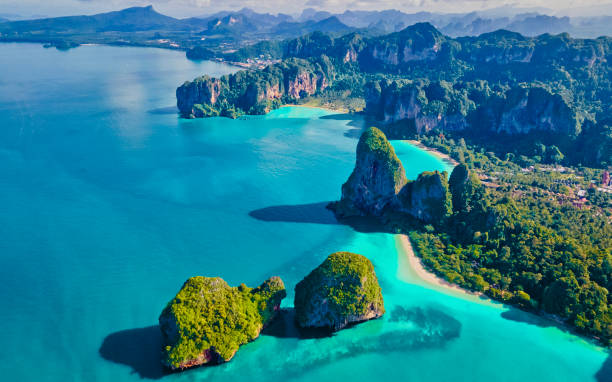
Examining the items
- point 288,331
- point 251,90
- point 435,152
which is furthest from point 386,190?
point 251,90

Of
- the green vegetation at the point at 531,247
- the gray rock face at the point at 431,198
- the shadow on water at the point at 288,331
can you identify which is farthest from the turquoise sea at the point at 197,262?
the gray rock face at the point at 431,198

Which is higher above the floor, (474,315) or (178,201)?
(178,201)

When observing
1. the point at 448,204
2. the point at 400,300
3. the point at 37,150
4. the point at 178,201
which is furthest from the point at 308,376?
the point at 37,150

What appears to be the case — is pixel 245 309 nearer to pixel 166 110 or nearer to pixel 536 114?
pixel 536 114

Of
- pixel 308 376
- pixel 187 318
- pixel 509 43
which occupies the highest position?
pixel 509 43

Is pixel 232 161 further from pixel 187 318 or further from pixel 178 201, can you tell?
pixel 187 318

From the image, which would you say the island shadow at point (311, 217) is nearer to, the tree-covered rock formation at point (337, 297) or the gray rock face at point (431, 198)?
the gray rock face at point (431, 198)

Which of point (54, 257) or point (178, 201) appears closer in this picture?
point (54, 257)
